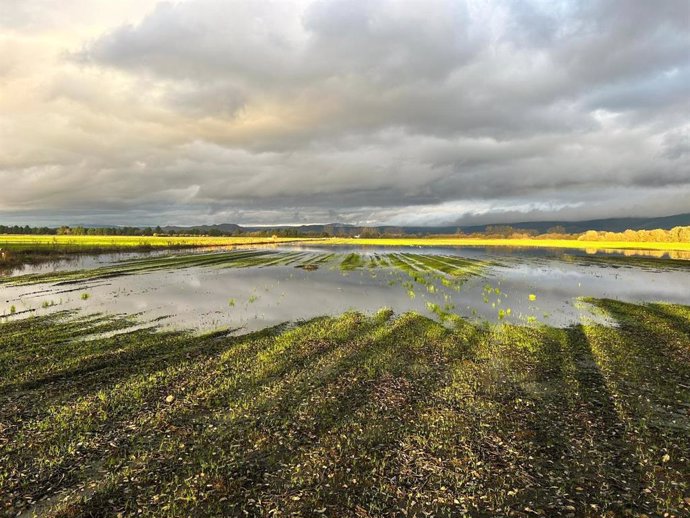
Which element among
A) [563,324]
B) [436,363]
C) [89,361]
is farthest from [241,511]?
[563,324]

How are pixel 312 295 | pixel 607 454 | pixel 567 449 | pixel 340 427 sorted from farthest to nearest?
1. pixel 312 295
2. pixel 340 427
3. pixel 567 449
4. pixel 607 454

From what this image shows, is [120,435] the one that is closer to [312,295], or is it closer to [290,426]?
[290,426]

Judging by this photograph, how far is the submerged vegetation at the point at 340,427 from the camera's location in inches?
388

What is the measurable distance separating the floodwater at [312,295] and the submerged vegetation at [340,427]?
8.22m

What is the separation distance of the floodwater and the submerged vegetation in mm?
8221

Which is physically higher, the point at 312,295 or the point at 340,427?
the point at 312,295

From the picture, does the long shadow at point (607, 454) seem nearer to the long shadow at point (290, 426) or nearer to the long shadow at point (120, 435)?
the long shadow at point (290, 426)

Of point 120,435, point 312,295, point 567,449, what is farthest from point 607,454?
point 312,295

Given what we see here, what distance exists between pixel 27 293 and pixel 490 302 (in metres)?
48.6

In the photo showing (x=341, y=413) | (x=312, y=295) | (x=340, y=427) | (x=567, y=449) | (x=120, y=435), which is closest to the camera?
(x=567, y=449)

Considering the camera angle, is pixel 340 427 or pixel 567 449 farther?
pixel 340 427

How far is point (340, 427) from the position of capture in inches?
525

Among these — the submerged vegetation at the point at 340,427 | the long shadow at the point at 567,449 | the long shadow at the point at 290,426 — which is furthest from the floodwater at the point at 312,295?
the long shadow at the point at 567,449

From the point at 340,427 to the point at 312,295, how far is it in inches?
1117
